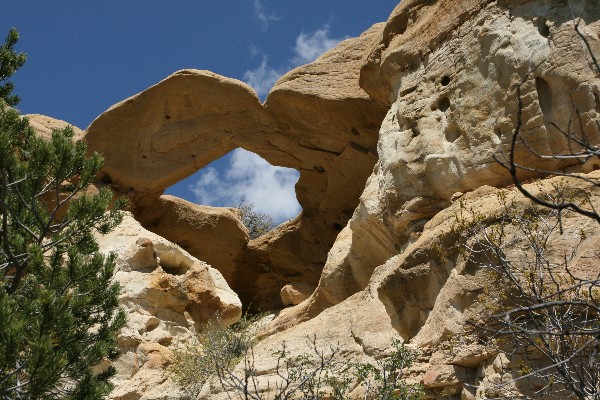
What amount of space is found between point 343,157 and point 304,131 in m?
0.95

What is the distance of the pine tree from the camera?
709 centimetres

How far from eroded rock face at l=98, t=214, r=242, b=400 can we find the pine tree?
2423 mm

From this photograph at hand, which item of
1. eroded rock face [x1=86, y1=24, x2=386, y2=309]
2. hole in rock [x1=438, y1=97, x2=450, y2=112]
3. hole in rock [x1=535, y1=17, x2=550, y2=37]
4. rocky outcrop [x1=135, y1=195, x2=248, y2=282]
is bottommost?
hole in rock [x1=438, y1=97, x2=450, y2=112]

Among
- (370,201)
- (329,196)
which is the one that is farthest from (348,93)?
(370,201)

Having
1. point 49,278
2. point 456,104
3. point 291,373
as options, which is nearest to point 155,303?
point 291,373

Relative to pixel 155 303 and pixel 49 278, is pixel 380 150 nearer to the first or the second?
pixel 155 303

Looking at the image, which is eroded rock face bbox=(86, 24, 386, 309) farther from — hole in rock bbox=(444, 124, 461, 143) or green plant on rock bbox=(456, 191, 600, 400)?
green plant on rock bbox=(456, 191, 600, 400)

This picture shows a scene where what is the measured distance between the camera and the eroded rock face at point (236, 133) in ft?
52.7

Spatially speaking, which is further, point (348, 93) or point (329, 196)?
point (329, 196)

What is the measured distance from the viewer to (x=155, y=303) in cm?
1291

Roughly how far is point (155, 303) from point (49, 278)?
16.4 ft

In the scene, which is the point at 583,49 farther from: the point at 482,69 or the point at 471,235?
the point at 471,235

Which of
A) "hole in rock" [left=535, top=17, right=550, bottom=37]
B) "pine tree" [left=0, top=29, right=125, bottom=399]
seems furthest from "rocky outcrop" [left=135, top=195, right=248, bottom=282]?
"hole in rock" [left=535, top=17, right=550, bottom=37]

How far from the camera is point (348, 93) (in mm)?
15547
